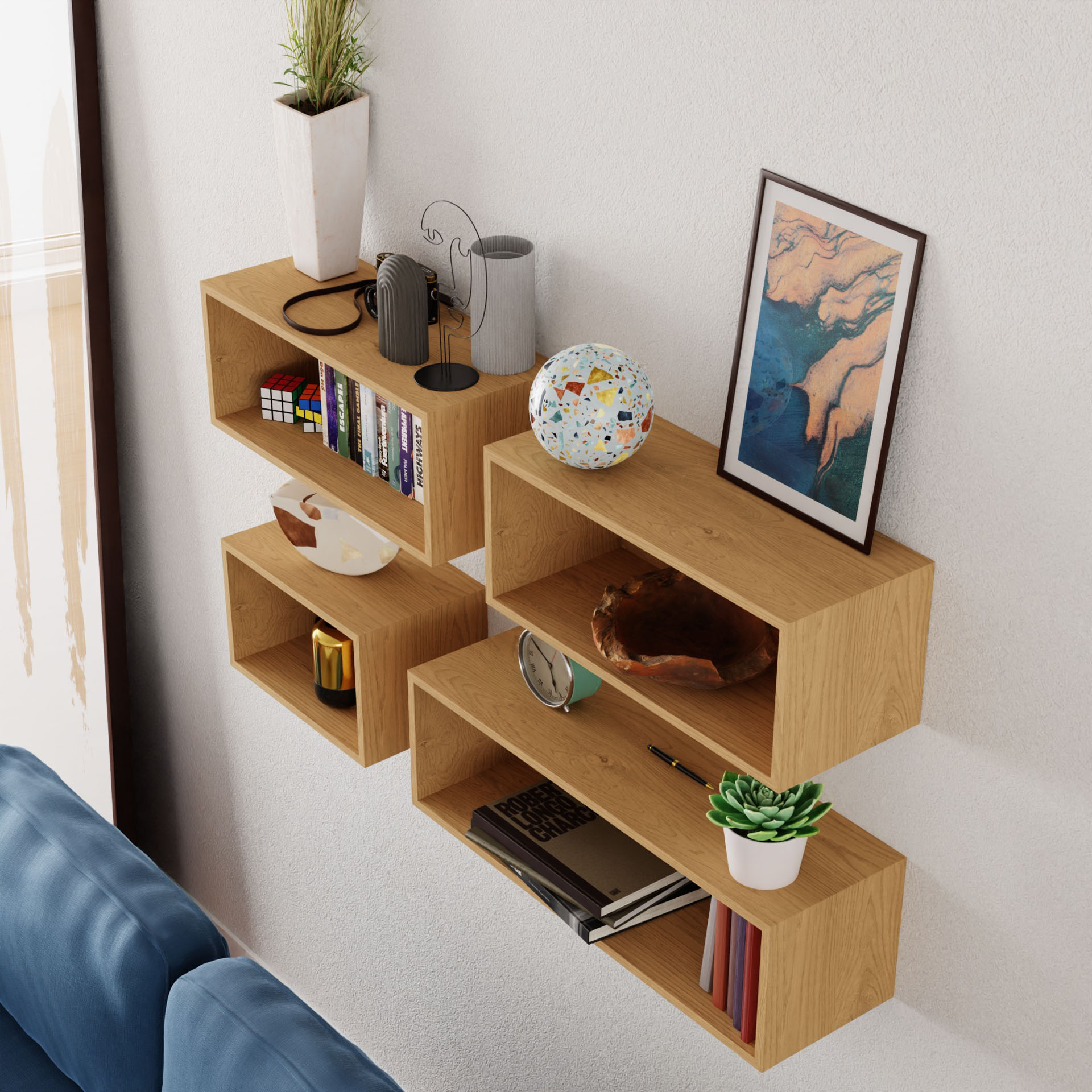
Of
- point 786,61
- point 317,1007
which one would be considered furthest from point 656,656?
point 317,1007

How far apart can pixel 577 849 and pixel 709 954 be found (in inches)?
9.6

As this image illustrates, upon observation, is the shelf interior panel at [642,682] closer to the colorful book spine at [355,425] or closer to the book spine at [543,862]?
the book spine at [543,862]

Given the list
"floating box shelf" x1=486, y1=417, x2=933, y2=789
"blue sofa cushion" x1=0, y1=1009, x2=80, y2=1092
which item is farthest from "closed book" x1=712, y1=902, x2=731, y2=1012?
"blue sofa cushion" x1=0, y1=1009, x2=80, y2=1092

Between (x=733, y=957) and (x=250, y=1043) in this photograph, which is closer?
(x=733, y=957)

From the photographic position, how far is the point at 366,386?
1762mm

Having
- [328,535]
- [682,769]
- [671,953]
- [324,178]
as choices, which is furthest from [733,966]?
[324,178]

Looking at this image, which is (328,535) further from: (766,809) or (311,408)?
(766,809)

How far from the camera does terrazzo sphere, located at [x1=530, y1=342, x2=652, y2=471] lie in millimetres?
1498

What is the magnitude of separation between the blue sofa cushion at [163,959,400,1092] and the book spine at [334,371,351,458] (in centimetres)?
73

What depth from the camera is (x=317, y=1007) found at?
9.59ft

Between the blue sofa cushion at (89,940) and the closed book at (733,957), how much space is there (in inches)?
33.3

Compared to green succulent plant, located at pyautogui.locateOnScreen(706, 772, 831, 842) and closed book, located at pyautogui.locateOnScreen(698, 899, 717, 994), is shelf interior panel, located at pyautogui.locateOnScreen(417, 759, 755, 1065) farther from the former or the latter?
green succulent plant, located at pyautogui.locateOnScreen(706, 772, 831, 842)

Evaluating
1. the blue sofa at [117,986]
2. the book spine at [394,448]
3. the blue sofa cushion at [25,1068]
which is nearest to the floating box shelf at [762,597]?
the book spine at [394,448]

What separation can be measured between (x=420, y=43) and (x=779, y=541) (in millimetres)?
821
